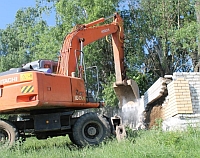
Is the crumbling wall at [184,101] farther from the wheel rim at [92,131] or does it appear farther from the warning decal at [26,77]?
the warning decal at [26,77]

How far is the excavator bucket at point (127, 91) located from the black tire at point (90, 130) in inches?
203

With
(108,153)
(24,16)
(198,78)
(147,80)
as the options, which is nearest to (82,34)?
(198,78)

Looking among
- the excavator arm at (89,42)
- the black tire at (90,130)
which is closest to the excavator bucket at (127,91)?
the excavator arm at (89,42)

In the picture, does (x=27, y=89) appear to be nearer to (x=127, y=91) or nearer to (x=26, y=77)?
(x=26, y=77)

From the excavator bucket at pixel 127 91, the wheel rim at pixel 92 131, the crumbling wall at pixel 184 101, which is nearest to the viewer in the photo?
the wheel rim at pixel 92 131

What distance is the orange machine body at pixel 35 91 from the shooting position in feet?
28.0

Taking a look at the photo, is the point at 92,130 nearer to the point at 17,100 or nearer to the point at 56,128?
the point at 56,128

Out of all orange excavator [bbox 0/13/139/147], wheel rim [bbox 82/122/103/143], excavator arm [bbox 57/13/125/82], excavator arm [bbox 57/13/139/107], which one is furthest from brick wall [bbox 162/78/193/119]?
excavator arm [bbox 57/13/125/82]

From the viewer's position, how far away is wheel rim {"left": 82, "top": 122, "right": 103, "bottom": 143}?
9156 mm

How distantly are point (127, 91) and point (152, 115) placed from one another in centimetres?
192

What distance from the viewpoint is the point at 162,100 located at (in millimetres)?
12375

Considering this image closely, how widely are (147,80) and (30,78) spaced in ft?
50.1

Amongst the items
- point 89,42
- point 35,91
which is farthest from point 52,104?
point 89,42

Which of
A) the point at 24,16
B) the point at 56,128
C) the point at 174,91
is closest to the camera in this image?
the point at 56,128
